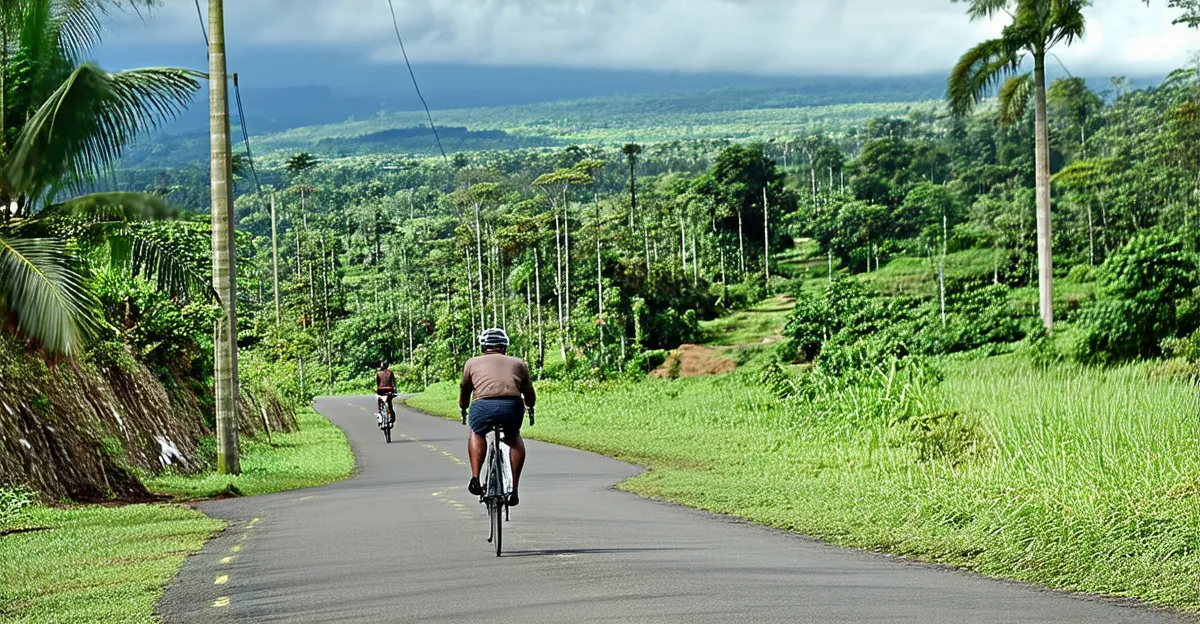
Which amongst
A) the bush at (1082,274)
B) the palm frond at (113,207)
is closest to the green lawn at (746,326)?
the bush at (1082,274)

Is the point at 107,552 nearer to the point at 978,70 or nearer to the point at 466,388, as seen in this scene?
the point at 466,388

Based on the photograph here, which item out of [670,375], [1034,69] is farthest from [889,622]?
[670,375]

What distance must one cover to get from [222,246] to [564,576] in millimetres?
15301

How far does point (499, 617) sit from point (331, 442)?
27717 mm

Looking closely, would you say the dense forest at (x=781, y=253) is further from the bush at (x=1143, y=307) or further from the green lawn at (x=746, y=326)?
the green lawn at (x=746, y=326)

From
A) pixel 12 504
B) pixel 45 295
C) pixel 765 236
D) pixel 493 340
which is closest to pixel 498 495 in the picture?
pixel 493 340

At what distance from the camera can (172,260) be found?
67.8 feet

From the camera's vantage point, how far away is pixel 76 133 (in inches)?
719

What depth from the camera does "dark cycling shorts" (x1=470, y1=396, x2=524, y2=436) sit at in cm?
1214

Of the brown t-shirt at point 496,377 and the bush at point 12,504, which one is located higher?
the brown t-shirt at point 496,377

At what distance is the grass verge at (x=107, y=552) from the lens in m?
9.85

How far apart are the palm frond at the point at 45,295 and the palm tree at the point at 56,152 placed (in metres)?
0.01

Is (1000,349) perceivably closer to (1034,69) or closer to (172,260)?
(1034,69)

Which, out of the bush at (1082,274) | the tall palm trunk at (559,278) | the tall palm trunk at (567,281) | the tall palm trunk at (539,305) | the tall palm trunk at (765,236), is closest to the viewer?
the bush at (1082,274)
